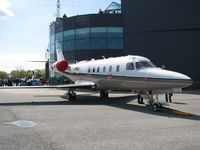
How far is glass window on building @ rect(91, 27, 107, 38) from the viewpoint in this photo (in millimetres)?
39188

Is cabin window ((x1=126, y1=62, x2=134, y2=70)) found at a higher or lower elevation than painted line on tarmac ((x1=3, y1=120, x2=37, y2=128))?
higher

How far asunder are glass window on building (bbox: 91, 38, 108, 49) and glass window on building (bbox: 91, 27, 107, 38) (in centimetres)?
68

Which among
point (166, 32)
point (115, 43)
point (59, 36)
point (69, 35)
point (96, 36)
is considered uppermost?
point (59, 36)

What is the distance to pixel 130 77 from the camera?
13969 millimetres

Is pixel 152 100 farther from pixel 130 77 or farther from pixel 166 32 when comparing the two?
pixel 166 32

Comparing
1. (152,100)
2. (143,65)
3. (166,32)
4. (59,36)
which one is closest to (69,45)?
(59,36)

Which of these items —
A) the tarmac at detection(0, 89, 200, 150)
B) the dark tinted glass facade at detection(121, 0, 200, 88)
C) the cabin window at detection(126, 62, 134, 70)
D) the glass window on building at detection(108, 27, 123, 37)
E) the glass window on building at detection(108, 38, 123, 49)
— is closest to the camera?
the tarmac at detection(0, 89, 200, 150)

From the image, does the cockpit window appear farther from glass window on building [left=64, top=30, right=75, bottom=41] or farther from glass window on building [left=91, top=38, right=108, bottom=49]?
glass window on building [left=64, top=30, right=75, bottom=41]

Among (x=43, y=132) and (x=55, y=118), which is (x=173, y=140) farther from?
(x=55, y=118)

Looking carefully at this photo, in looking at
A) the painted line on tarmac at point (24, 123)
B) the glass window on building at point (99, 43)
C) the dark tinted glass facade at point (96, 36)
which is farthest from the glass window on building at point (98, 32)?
the painted line on tarmac at point (24, 123)

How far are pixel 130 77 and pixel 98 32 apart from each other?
26481 millimetres

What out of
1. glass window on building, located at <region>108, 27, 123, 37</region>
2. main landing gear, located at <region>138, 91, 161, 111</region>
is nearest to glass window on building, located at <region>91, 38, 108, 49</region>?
glass window on building, located at <region>108, 27, 123, 37</region>

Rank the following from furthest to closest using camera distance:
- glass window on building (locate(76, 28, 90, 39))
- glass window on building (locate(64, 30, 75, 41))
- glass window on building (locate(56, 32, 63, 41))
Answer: glass window on building (locate(56, 32, 63, 41)), glass window on building (locate(64, 30, 75, 41)), glass window on building (locate(76, 28, 90, 39))

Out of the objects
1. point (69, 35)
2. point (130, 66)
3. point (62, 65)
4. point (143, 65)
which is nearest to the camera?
point (143, 65)
